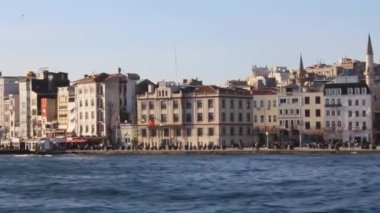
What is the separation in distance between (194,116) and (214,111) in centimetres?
290

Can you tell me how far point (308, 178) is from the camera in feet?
173

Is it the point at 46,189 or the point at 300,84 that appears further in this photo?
the point at 300,84

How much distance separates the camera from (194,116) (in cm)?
12025

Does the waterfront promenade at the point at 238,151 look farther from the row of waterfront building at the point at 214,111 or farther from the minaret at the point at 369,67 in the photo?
the minaret at the point at 369,67

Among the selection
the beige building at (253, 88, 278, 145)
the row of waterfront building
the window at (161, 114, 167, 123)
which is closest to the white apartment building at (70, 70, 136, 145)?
the row of waterfront building

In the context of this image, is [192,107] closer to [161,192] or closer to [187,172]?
[187,172]

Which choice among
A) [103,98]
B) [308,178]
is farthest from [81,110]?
[308,178]

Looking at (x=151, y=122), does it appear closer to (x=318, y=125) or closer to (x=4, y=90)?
(x=318, y=125)

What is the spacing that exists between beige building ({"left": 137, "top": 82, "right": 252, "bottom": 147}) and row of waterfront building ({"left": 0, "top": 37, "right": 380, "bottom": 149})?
0.12 meters

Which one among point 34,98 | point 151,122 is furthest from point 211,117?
point 34,98

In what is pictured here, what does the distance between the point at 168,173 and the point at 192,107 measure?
58.7 m

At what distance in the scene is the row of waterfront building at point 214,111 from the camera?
115250mm

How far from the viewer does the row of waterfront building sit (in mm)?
115250

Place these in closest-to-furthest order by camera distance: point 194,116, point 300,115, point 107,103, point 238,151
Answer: point 238,151 < point 300,115 < point 194,116 < point 107,103
